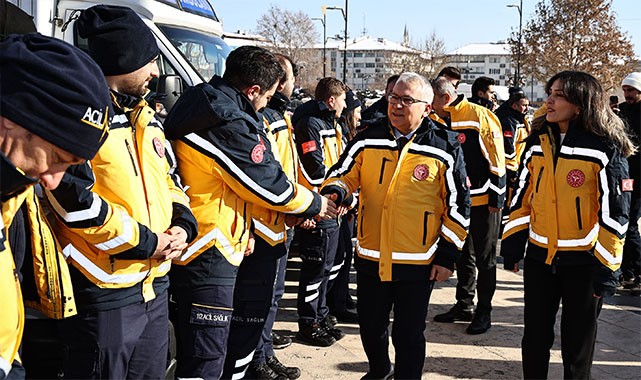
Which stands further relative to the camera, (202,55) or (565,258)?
(202,55)

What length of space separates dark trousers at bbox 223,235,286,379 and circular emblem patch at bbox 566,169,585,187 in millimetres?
1882

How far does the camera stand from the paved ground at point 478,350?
5.03m

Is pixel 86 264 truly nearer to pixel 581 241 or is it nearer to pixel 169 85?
pixel 581 241

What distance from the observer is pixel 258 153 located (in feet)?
11.5

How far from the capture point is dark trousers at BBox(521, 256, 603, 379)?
4.00 metres

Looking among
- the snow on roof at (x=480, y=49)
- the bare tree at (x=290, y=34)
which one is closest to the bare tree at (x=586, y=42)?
the bare tree at (x=290, y=34)

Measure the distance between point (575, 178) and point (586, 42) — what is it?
2834cm

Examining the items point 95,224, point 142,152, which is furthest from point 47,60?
point 142,152

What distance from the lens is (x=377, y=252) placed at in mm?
4172

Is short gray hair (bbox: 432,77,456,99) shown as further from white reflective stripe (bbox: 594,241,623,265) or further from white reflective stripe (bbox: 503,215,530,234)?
white reflective stripe (bbox: 594,241,623,265)

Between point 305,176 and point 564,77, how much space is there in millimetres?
2361

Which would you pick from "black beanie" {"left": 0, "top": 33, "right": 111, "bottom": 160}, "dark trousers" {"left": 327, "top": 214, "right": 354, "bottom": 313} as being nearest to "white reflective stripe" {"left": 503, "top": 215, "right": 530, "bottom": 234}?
"dark trousers" {"left": 327, "top": 214, "right": 354, "bottom": 313}

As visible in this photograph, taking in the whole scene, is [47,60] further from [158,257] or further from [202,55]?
[202,55]

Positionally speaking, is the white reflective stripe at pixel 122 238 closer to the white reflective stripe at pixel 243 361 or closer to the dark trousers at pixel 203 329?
the dark trousers at pixel 203 329
